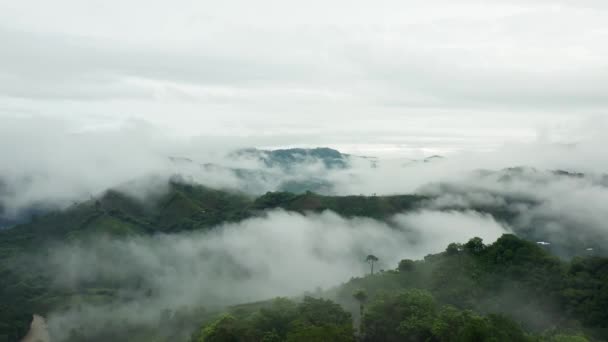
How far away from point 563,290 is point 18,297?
152847 millimetres

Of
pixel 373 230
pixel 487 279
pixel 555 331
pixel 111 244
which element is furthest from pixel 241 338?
pixel 111 244

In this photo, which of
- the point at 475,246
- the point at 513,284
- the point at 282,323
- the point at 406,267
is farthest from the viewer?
the point at 406,267

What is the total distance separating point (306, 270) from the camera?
179000 millimetres

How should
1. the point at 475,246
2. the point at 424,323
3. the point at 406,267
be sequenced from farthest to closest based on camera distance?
the point at 406,267, the point at 475,246, the point at 424,323

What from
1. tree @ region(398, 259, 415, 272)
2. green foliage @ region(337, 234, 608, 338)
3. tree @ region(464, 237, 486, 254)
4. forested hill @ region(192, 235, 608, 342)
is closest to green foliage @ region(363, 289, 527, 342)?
forested hill @ region(192, 235, 608, 342)

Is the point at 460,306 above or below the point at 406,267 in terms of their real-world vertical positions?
below

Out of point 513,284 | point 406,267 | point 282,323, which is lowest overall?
point 406,267

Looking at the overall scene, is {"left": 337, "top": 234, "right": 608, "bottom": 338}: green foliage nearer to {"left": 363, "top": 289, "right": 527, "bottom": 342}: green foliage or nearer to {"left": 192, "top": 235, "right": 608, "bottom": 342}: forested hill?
{"left": 192, "top": 235, "right": 608, "bottom": 342}: forested hill

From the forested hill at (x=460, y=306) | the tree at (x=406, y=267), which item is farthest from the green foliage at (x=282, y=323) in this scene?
the tree at (x=406, y=267)

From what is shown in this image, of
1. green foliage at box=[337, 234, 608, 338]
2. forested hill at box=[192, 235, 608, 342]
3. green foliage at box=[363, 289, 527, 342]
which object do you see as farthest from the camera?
green foliage at box=[337, 234, 608, 338]

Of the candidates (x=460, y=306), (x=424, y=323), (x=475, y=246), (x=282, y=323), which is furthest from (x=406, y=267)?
(x=282, y=323)

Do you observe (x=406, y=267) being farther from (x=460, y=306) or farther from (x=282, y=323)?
(x=282, y=323)

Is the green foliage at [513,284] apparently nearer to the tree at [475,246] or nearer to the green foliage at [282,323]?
the tree at [475,246]

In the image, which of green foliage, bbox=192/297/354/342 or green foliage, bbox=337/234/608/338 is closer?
green foliage, bbox=192/297/354/342
